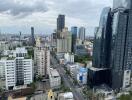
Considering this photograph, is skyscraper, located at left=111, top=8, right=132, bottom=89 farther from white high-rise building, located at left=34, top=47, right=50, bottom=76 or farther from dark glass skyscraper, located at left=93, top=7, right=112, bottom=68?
white high-rise building, located at left=34, top=47, right=50, bottom=76

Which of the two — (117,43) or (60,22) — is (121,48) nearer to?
(117,43)

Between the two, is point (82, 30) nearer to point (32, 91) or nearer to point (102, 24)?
point (102, 24)

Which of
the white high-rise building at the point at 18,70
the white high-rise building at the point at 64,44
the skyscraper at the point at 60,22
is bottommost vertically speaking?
the white high-rise building at the point at 18,70

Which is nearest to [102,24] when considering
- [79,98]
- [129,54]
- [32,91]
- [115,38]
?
[115,38]

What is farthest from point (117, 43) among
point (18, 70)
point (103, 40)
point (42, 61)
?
point (18, 70)

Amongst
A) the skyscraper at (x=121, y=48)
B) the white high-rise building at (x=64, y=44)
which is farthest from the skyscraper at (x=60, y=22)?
the skyscraper at (x=121, y=48)

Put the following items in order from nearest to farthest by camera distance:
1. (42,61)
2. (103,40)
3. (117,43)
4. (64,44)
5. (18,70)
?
(117,43)
(18,70)
(103,40)
(42,61)
(64,44)

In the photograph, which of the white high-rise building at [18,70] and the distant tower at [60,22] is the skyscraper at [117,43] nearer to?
the white high-rise building at [18,70]

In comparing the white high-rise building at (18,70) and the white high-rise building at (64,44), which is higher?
the white high-rise building at (64,44)
